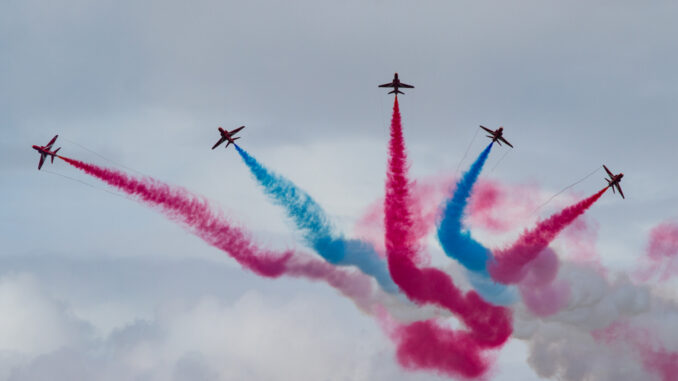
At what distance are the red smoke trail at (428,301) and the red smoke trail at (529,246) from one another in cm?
368

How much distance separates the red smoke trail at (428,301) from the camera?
289ft

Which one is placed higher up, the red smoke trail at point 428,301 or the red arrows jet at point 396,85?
the red arrows jet at point 396,85

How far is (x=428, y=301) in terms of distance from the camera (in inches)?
3664

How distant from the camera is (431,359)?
9662cm

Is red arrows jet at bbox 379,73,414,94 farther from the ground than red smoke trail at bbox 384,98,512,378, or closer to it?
farther from the ground

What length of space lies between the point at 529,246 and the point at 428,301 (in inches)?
393

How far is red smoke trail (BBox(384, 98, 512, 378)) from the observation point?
8819cm

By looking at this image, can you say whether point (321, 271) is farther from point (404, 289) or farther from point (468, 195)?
point (468, 195)

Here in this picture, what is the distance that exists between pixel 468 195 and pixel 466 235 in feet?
11.3

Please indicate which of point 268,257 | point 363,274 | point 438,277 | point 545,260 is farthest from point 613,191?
point 268,257

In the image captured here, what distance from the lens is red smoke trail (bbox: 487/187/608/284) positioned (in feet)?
293

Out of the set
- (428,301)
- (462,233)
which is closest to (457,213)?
(462,233)

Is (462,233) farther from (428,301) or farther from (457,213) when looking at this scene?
(428,301)

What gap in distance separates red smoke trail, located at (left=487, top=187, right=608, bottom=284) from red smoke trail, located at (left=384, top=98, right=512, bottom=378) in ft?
12.1
